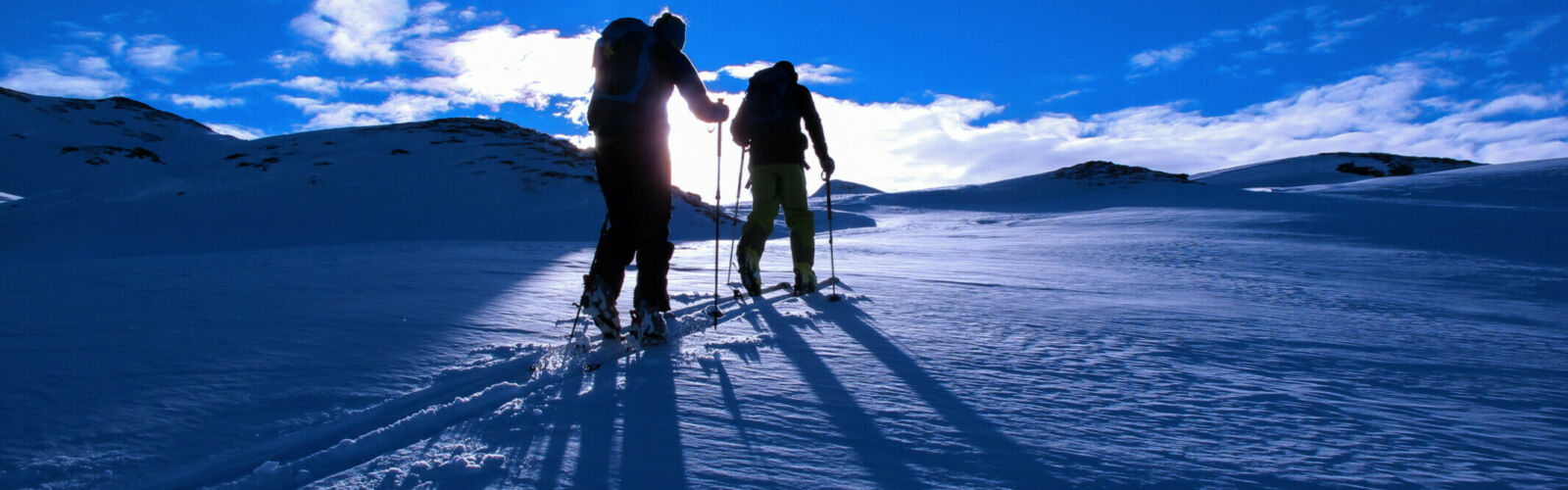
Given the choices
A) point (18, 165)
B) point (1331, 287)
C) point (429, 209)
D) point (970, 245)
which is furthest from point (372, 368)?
point (18, 165)

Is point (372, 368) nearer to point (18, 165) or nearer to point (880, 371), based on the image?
point (880, 371)

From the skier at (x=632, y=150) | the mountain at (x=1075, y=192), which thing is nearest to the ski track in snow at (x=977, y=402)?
the skier at (x=632, y=150)

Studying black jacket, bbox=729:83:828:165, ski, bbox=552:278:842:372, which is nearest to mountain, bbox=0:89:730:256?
black jacket, bbox=729:83:828:165

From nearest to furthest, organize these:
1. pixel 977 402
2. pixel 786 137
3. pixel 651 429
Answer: pixel 651 429, pixel 977 402, pixel 786 137

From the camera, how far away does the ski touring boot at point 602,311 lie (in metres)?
2.40

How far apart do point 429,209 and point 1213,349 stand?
14.2 meters

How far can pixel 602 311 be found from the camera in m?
2.40

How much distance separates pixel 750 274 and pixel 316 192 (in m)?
14.2

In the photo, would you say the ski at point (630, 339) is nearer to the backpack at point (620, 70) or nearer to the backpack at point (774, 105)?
the backpack at point (620, 70)

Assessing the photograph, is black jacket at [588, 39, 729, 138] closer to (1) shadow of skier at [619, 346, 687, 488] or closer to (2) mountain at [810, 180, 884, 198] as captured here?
(1) shadow of skier at [619, 346, 687, 488]

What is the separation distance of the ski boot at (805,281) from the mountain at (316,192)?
29.7 ft

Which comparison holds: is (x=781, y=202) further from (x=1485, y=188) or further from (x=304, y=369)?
(x=1485, y=188)

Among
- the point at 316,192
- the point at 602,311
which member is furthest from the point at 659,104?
the point at 316,192

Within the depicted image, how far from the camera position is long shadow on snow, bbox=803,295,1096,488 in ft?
3.95
